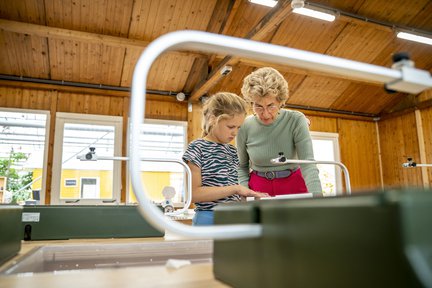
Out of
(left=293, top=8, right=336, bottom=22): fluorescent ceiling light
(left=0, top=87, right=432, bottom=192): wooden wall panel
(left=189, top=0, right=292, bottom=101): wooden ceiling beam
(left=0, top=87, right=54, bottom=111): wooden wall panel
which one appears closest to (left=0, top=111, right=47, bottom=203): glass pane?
(left=0, top=87, right=54, bottom=111): wooden wall panel

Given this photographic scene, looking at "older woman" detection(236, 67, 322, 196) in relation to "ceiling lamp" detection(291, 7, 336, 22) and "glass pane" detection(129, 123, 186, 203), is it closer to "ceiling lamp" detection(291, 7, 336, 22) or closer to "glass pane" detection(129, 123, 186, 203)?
"ceiling lamp" detection(291, 7, 336, 22)

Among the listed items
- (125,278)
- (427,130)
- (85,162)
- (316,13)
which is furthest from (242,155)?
(427,130)

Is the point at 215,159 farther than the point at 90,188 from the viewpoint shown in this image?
No

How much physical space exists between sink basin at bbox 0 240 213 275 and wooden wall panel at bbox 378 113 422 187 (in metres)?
7.06

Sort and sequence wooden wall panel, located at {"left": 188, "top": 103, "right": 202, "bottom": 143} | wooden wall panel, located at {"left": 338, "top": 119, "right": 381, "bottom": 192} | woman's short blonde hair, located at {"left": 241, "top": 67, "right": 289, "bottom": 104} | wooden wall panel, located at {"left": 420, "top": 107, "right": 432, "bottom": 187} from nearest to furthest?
woman's short blonde hair, located at {"left": 241, "top": 67, "right": 289, "bottom": 104}, wooden wall panel, located at {"left": 188, "top": 103, "right": 202, "bottom": 143}, wooden wall panel, located at {"left": 420, "top": 107, "right": 432, "bottom": 187}, wooden wall panel, located at {"left": 338, "top": 119, "right": 381, "bottom": 192}

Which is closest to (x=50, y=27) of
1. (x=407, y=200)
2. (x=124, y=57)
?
(x=124, y=57)

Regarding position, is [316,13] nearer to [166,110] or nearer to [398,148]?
[166,110]

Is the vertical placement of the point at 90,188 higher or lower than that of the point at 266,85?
lower

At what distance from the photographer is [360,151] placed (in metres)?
7.90

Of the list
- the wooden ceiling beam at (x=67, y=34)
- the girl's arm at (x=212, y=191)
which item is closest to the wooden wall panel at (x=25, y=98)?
the wooden ceiling beam at (x=67, y=34)

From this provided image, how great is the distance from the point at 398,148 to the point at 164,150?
4.91m

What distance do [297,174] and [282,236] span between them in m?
1.40

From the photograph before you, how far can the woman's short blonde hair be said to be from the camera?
162 cm

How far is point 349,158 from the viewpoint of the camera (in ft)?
25.3
